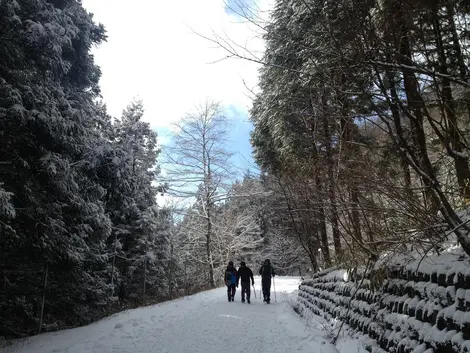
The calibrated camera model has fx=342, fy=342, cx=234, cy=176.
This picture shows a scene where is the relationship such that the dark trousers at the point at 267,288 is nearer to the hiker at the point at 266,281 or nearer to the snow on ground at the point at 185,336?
the hiker at the point at 266,281

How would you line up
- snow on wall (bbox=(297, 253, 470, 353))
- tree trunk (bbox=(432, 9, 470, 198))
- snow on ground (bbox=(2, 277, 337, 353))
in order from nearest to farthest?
1. snow on wall (bbox=(297, 253, 470, 353))
2. tree trunk (bbox=(432, 9, 470, 198))
3. snow on ground (bbox=(2, 277, 337, 353))

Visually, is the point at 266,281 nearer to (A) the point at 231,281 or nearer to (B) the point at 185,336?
(A) the point at 231,281

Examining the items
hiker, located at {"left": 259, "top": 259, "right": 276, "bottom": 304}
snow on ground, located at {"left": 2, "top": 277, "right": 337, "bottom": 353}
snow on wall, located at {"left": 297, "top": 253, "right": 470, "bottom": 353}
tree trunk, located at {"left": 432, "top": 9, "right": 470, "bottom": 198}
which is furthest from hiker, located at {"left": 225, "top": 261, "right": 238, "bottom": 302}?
tree trunk, located at {"left": 432, "top": 9, "right": 470, "bottom": 198}

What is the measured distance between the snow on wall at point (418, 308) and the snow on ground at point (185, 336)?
1.10 m

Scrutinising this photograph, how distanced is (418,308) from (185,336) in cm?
507

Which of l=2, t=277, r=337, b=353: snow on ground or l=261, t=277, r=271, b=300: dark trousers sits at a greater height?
l=261, t=277, r=271, b=300: dark trousers

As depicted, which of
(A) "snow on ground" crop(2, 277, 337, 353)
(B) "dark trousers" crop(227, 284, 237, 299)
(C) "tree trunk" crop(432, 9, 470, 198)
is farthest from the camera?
(B) "dark trousers" crop(227, 284, 237, 299)

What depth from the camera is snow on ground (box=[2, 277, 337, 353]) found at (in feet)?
19.4

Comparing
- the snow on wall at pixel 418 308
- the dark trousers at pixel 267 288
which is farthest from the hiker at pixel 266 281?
the snow on wall at pixel 418 308

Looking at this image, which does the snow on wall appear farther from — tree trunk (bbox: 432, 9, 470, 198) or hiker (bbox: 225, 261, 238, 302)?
hiker (bbox: 225, 261, 238, 302)

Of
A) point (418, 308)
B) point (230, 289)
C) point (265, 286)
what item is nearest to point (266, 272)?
point (265, 286)

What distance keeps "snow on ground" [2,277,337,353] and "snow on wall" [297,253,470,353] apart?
1105 millimetres

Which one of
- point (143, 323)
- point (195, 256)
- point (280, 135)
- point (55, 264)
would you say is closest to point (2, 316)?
point (55, 264)

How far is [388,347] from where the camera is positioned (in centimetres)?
374
